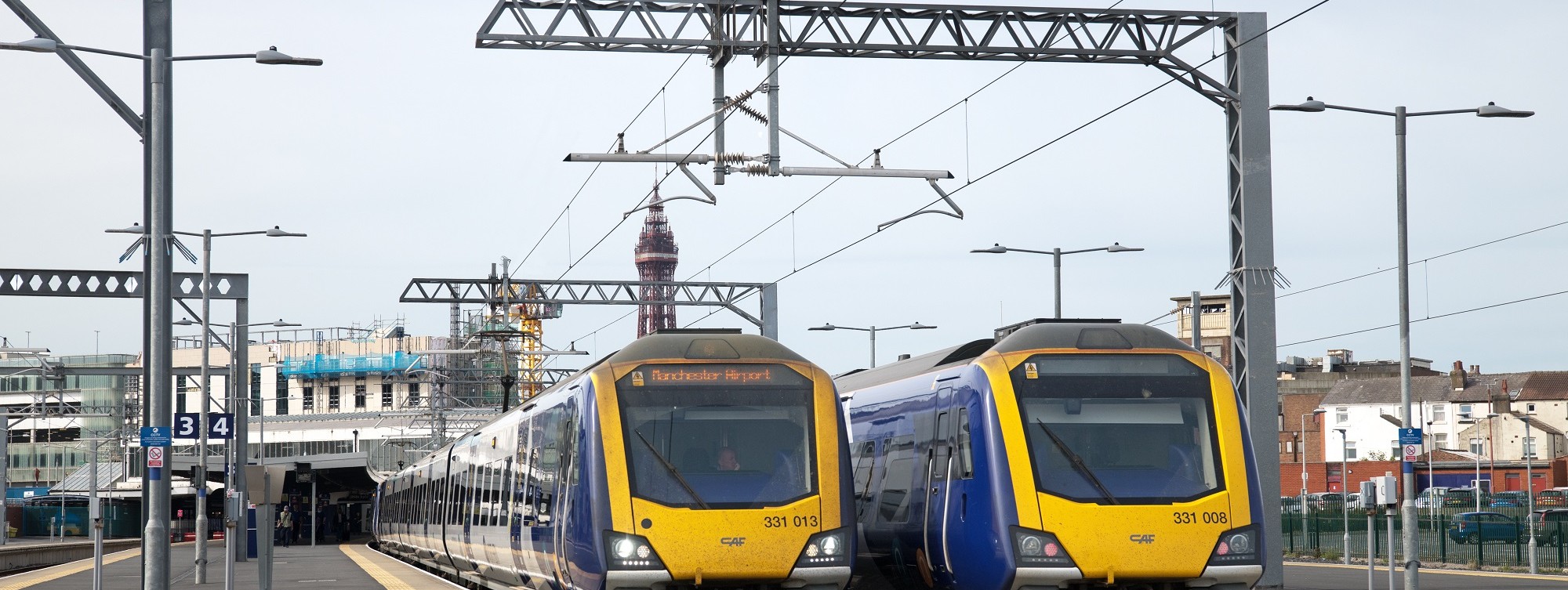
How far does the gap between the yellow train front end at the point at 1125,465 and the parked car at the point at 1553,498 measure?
1909 inches

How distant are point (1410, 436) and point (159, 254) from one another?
15221mm

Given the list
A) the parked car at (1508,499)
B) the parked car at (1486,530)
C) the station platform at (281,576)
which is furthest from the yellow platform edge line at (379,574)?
the parked car at (1508,499)

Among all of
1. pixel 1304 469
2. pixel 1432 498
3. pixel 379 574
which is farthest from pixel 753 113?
pixel 1304 469

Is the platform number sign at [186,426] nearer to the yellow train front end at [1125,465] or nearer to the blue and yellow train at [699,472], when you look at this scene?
the blue and yellow train at [699,472]

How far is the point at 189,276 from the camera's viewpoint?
37594 millimetres

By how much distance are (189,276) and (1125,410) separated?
27.6 meters

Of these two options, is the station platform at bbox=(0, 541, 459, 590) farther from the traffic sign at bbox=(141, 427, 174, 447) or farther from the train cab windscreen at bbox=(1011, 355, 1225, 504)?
the train cab windscreen at bbox=(1011, 355, 1225, 504)

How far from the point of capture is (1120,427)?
1486 centimetres

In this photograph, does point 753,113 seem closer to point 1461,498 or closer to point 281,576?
point 281,576

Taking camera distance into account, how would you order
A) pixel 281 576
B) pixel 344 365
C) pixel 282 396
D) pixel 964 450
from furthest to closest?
1. pixel 282 396
2. pixel 344 365
3. pixel 281 576
4. pixel 964 450

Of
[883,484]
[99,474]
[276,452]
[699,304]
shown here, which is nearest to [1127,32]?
[883,484]

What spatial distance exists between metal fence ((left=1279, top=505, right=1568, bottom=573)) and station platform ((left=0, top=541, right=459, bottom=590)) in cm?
1472

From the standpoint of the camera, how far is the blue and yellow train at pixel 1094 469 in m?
14.3

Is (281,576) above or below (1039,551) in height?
below
